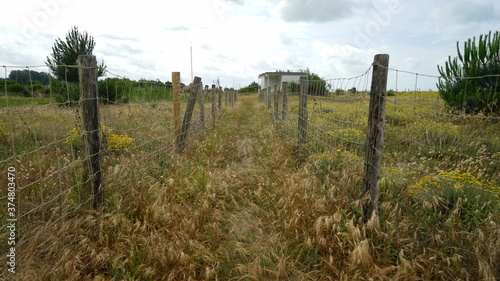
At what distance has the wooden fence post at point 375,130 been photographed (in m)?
2.98

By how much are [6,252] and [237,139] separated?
629 cm

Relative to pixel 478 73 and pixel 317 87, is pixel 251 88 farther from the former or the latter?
pixel 317 87

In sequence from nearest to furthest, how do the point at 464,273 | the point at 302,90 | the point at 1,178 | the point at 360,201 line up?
the point at 464,273
the point at 360,201
the point at 1,178
the point at 302,90

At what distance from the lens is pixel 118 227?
297 centimetres

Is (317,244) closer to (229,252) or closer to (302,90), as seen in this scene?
(229,252)

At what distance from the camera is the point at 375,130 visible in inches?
119

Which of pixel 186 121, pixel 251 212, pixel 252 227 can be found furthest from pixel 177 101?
pixel 252 227

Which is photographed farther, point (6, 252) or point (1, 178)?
point (1, 178)

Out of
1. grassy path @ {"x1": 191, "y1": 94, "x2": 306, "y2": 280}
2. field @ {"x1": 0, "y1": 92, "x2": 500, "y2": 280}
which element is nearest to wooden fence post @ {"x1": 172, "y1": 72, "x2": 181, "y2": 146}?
grassy path @ {"x1": 191, "y1": 94, "x2": 306, "y2": 280}

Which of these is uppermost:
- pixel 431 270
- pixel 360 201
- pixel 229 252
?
pixel 360 201

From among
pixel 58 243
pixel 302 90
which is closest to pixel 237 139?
pixel 302 90

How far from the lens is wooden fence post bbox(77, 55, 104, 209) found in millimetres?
2951

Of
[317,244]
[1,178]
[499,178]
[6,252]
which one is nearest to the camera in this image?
[6,252]

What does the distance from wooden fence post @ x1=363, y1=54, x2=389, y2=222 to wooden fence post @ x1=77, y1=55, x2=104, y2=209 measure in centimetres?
278
